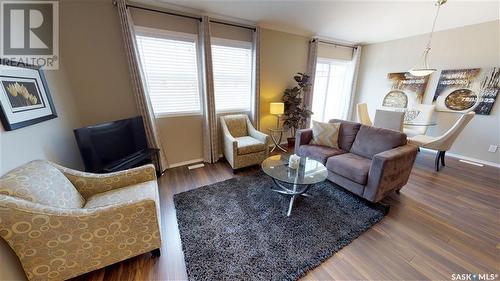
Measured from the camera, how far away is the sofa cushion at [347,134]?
2.69 m

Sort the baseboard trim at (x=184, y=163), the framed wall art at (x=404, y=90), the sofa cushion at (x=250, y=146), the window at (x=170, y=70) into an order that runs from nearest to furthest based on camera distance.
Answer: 1. the window at (x=170, y=70)
2. the sofa cushion at (x=250, y=146)
3. the baseboard trim at (x=184, y=163)
4. the framed wall art at (x=404, y=90)

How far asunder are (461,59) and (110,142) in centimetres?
609

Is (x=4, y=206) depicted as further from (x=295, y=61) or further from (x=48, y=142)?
(x=295, y=61)

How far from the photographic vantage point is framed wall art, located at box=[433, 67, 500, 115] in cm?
311

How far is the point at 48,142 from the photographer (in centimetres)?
169

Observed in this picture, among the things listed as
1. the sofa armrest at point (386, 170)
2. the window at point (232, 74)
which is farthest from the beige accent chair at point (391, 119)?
the window at point (232, 74)

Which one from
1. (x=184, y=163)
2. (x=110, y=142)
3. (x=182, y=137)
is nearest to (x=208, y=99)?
(x=182, y=137)

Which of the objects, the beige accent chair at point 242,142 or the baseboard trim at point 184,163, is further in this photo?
the baseboard trim at point 184,163

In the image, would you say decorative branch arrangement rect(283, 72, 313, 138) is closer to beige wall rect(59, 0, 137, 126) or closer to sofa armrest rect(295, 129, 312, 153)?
sofa armrest rect(295, 129, 312, 153)

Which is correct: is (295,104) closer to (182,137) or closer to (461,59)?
(182,137)

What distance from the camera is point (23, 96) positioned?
143cm

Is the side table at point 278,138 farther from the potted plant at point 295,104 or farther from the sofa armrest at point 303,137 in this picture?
the sofa armrest at point 303,137

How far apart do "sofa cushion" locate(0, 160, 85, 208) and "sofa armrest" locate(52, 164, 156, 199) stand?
0.11 meters

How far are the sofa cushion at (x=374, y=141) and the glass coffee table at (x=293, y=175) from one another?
74cm
